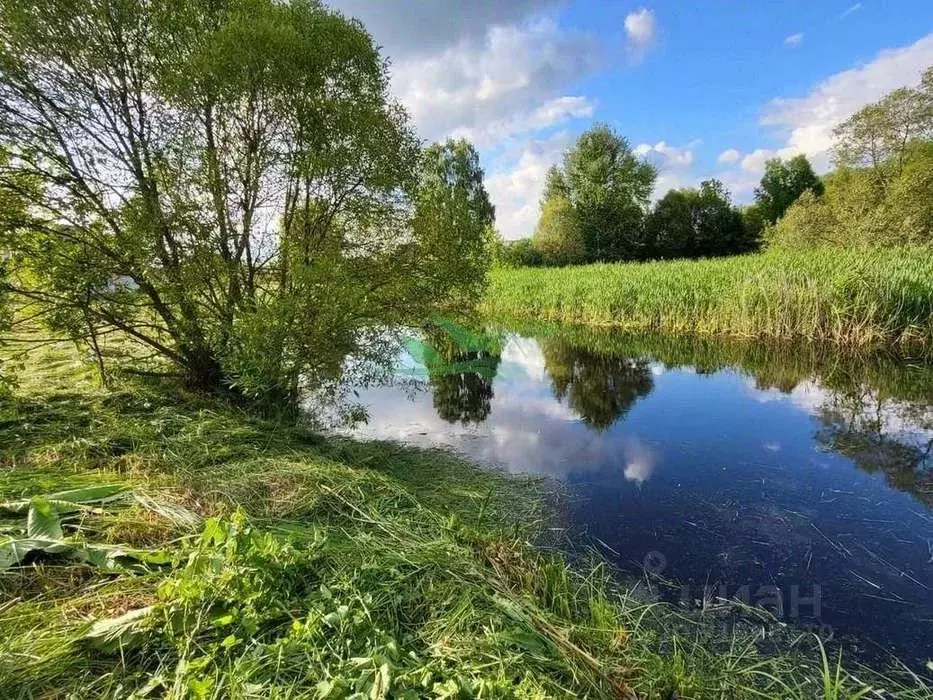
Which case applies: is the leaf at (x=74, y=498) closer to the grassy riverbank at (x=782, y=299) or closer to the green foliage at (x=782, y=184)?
the grassy riverbank at (x=782, y=299)

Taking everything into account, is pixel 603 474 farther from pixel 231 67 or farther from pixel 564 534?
pixel 231 67

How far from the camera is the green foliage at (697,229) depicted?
35375 mm

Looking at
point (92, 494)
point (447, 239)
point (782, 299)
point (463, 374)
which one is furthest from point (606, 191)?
point (92, 494)

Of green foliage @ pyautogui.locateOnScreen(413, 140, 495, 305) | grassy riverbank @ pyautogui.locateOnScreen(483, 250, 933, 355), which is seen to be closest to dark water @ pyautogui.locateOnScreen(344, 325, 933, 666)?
grassy riverbank @ pyautogui.locateOnScreen(483, 250, 933, 355)

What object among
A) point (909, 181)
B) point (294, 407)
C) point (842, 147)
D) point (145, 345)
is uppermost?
point (842, 147)

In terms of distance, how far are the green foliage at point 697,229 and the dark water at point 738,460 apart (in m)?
27.2

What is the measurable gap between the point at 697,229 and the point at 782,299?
28.2 metres

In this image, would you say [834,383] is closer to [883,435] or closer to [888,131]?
[883,435]

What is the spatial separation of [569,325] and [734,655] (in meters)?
13.9

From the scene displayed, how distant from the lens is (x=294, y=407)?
6344 millimetres

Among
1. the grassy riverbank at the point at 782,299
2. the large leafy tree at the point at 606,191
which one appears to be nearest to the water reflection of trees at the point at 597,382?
the grassy riverbank at the point at 782,299

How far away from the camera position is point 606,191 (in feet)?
119

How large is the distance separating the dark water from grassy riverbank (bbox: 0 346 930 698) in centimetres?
59

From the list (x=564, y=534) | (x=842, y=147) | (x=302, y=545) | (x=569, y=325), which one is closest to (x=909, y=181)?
(x=842, y=147)
